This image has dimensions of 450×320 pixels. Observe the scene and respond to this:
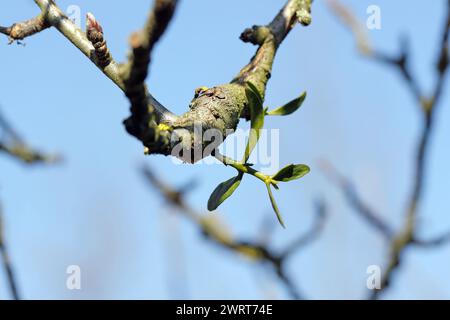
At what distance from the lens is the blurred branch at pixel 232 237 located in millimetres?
2127

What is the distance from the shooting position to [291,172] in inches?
58.6

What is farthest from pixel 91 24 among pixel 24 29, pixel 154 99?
pixel 24 29

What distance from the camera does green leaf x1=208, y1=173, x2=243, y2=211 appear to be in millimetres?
1417

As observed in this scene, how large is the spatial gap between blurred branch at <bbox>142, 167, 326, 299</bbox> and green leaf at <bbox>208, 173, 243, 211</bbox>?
0.71 meters

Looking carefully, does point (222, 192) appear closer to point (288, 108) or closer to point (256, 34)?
point (288, 108)

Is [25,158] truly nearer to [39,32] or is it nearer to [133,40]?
[39,32]

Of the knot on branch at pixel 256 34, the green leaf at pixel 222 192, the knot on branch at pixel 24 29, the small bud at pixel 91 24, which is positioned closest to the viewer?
the small bud at pixel 91 24

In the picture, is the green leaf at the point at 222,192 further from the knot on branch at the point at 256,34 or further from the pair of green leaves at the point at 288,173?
the knot on branch at the point at 256,34

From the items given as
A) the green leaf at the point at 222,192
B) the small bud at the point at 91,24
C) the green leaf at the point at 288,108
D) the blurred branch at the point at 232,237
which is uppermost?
the small bud at the point at 91,24

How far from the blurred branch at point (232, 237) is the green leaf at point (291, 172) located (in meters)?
0.66

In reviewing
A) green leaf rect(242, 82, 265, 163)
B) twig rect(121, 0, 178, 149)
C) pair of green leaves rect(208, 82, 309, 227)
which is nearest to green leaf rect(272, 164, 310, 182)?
pair of green leaves rect(208, 82, 309, 227)

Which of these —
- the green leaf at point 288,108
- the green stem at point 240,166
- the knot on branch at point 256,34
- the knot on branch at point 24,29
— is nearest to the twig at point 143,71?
the green stem at point 240,166

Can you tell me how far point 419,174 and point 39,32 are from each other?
1.18m
